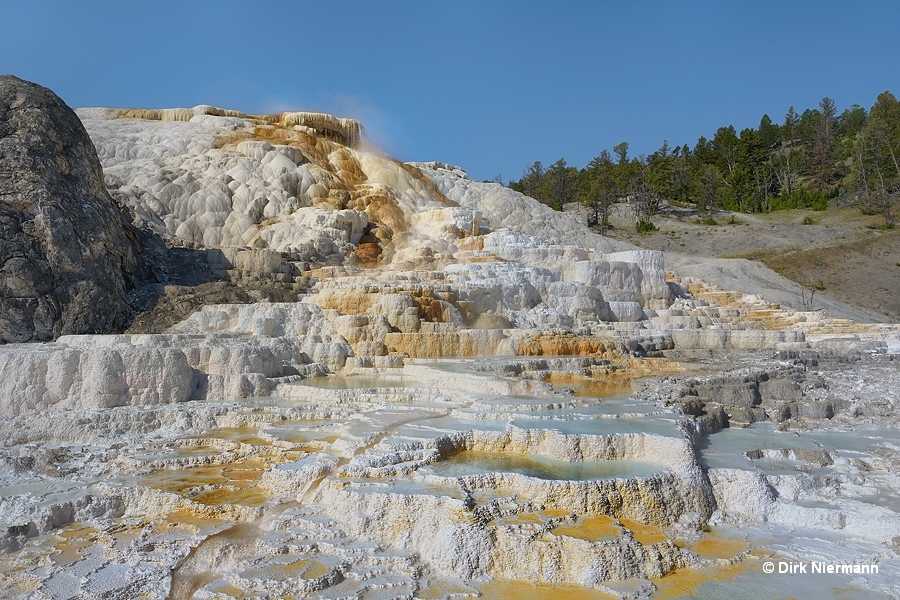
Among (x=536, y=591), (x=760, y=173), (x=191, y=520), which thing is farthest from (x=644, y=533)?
(x=760, y=173)

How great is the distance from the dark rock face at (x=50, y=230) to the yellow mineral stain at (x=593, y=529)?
891 cm

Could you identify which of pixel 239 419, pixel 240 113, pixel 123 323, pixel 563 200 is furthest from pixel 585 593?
pixel 563 200

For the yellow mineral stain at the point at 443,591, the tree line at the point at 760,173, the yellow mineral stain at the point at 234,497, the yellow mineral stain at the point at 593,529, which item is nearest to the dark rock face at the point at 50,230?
the yellow mineral stain at the point at 234,497

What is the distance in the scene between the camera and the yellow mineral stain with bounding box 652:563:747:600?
3.84 metres

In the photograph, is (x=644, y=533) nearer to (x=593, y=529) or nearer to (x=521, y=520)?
(x=593, y=529)

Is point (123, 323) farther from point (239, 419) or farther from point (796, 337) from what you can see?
point (796, 337)

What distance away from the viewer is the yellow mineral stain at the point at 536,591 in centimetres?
377

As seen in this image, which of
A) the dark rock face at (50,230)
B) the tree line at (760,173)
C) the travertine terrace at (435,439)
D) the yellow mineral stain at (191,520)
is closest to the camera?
the travertine terrace at (435,439)

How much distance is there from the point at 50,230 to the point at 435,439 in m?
8.19

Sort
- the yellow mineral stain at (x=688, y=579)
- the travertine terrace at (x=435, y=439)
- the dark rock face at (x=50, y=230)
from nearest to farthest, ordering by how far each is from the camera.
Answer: the yellow mineral stain at (x=688, y=579) → the travertine terrace at (x=435, y=439) → the dark rock face at (x=50, y=230)

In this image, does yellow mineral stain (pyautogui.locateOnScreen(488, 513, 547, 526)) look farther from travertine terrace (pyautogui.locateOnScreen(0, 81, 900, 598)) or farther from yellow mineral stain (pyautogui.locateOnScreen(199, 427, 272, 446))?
yellow mineral stain (pyautogui.locateOnScreen(199, 427, 272, 446))

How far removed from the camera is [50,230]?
10.3 m

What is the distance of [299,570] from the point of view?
392 centimetres

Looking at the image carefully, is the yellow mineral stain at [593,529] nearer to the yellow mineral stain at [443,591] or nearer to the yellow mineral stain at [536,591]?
the yellow mineral stain at [536,591]
